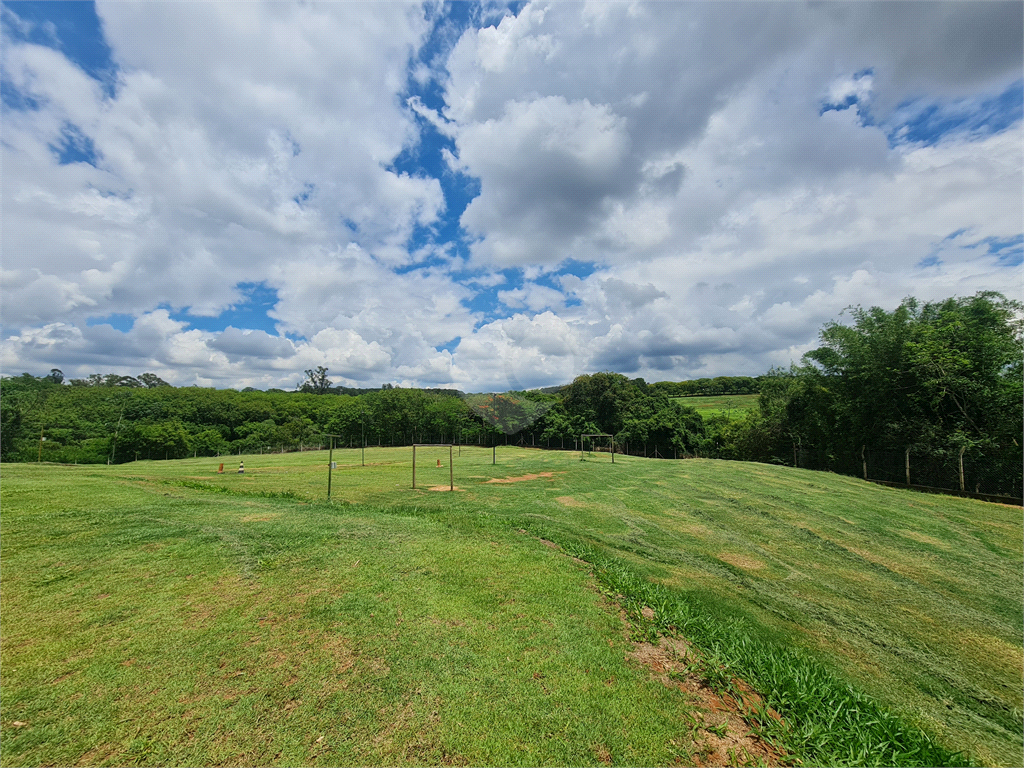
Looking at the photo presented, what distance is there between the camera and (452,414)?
67688 millimetres

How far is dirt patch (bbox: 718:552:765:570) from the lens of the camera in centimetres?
883

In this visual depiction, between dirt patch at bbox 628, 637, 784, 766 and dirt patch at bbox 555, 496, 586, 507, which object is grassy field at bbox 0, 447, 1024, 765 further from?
dirt patch at bbox 555, 496, 586, 507

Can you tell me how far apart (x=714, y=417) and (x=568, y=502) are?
48468 millimetres

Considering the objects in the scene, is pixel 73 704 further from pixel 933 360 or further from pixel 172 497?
pixel 933 360

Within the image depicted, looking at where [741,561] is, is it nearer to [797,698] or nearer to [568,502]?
[797,698]

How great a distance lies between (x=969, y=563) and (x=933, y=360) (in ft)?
54.2

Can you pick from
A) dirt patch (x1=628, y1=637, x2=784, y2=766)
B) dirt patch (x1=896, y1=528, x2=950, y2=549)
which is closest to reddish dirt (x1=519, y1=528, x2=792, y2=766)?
dirt patch (x1=628, y1=637, x2=784, y2=766)

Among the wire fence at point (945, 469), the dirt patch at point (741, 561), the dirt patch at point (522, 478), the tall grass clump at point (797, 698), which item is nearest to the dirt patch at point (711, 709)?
the tall grass clump at point (797, 698)

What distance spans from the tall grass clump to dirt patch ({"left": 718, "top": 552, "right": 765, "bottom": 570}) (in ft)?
11.4

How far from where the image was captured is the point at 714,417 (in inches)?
2140

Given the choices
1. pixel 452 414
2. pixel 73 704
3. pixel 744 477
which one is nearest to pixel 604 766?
pixel 73 704

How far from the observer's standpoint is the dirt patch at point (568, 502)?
45.3 ft

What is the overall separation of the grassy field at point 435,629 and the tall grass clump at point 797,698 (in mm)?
63

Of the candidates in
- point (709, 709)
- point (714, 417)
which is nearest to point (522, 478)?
point (709, 709)
